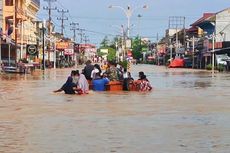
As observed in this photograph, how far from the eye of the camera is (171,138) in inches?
557

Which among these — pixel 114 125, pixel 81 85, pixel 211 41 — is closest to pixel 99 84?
pixel 81 85

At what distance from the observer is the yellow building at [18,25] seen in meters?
87.7

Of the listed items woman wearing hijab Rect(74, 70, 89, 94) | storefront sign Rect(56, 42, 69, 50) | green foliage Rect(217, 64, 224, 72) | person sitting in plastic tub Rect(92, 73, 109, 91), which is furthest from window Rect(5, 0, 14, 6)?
woman wearing hijab Rect(74, 70, 89, 94)

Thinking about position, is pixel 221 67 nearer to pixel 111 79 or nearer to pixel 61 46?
pixel 111 79

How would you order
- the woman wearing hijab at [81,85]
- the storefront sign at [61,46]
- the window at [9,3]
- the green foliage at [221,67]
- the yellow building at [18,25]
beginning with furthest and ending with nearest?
1. the storefront sign at [61,46]
2. the window at [9,3]
3. the yellow building at [18,25]
4. the green foliage at [221,67]
5. the woman wearing hijab at [81,85]

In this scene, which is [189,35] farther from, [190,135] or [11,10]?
[190,135]

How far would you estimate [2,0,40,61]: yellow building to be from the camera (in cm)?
8771

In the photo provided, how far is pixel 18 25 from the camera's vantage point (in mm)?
97875

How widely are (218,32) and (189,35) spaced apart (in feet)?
139

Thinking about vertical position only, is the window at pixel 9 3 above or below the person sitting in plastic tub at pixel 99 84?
above

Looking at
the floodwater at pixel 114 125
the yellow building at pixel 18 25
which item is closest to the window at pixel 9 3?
the yellow building at pixel 18 25

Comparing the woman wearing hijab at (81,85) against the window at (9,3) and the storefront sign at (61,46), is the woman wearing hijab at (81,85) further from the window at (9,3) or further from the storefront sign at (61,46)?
the storefront sign at (61,46)

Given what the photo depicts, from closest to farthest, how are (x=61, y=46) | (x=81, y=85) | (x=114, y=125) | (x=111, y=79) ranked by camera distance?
(x=114, y=125) → (x=81, y=85) → (x=111, y=79) → (x=61, y=46)

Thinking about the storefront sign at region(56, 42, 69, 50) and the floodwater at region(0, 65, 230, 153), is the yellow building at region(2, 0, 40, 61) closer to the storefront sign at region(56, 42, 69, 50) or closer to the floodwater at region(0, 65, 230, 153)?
the storefront sign at region(56, 42, 69, 50)
